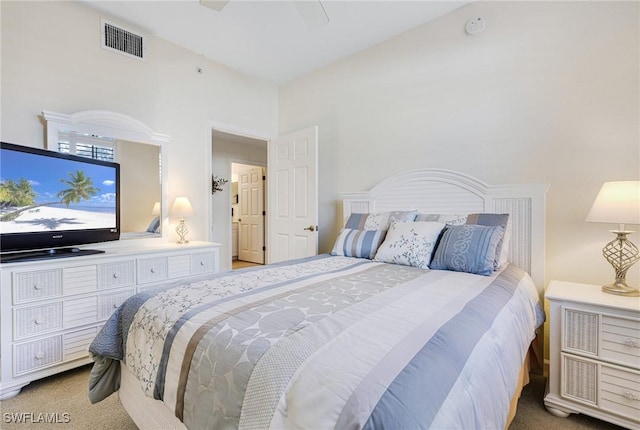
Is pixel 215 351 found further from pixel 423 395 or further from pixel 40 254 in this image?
pixel 40 254

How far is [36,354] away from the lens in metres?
1.91

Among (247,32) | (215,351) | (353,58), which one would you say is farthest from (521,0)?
(215,351)

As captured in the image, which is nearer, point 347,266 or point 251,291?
point 251,291

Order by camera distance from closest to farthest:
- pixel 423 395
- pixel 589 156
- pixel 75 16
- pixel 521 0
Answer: pixel 423 395 → pixel 589 156 → pixel 521 0 → pixel 75 16

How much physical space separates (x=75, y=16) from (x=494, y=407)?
377 cm

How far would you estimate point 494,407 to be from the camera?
0.89m

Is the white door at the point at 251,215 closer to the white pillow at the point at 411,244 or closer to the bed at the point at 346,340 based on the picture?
the bed at the point at 346,340

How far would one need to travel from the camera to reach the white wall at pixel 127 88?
219cm

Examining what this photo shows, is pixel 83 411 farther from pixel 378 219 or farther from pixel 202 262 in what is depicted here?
pixel 378 219

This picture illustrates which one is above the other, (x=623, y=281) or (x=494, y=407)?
(x=623, y=281)

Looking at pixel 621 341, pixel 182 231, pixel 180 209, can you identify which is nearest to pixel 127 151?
pixel 180 209

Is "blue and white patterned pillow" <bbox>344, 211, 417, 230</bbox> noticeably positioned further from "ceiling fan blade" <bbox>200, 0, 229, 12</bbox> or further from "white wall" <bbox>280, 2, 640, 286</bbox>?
"ceiling fan blade" <bbox>200, 0, 229, 12</bbox>

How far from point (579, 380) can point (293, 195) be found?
2.81 meters

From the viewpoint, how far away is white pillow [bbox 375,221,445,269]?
202 cm
